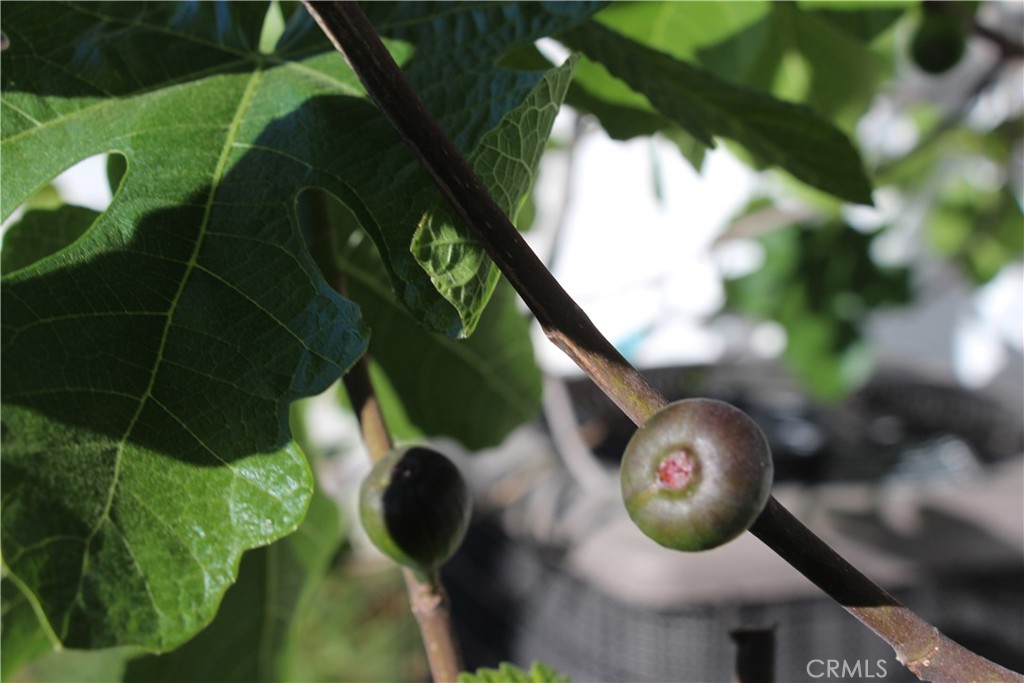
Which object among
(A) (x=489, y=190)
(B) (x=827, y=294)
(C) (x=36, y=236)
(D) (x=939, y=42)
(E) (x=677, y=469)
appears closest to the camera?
(E) (x=677, y=469)

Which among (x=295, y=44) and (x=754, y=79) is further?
(x=754, y=79)

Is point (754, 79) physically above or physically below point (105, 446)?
above

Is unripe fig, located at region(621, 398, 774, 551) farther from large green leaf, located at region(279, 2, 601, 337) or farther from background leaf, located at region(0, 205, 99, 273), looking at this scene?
background leaf, located at region(0, 205, 99, 273)

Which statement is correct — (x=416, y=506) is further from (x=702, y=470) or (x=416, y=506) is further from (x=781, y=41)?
(x=781, y=41)

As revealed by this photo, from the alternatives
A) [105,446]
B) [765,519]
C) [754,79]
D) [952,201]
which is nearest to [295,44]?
[105,446]

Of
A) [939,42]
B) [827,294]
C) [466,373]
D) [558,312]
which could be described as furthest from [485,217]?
[827,294]

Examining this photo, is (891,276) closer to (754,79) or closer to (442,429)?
(754,79)

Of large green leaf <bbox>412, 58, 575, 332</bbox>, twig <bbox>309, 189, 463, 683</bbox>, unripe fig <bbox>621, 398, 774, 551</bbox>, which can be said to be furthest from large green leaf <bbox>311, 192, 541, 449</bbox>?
unripe fig <bbox>621, 398, 774, 551</bbox>
